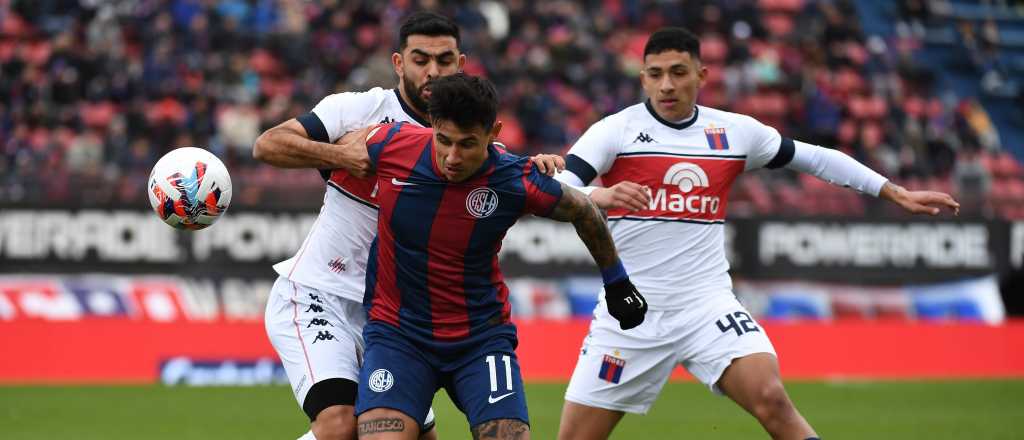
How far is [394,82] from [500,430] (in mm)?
13106

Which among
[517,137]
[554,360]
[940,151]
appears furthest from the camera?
[940,151]

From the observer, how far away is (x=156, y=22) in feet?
72.0

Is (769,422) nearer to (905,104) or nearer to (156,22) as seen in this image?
(156,22)

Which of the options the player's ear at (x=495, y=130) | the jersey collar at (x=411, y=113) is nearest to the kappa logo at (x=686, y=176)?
the jersey collar at (x=411, y=113)

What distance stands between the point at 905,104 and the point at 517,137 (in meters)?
8.30

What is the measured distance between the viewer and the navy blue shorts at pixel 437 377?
6035 mm

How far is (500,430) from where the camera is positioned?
5992 millimetres

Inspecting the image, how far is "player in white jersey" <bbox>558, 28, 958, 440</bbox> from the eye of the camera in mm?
7430

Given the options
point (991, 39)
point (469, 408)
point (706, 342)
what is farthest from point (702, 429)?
point (991, 39)

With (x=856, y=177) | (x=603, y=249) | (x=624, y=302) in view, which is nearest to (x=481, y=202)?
(x=603, y=249)

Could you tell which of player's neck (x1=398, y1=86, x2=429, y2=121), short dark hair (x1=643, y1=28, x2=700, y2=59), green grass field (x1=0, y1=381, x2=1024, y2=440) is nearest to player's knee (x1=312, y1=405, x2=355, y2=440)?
player's neck (x1=398, y1=86, x2=429, y2=121)

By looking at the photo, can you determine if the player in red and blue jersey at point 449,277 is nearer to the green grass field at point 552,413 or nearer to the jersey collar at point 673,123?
the jersey collar at point 673,123

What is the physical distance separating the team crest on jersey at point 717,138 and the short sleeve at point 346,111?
2.00m

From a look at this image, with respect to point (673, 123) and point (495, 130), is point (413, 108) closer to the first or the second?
point (495, 130)
